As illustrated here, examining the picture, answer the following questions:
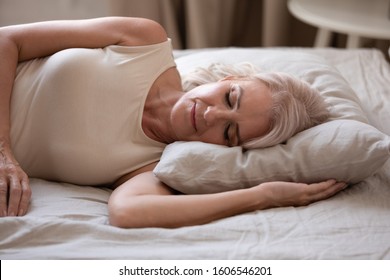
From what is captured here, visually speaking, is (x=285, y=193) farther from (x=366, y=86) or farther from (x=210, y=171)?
(x=366, y=86)

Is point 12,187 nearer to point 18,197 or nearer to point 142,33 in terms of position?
point 18,197

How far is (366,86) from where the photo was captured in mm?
1713

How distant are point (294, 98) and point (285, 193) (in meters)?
0.26

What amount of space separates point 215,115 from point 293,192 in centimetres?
25

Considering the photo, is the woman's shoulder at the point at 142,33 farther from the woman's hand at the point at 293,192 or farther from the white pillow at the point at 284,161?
the woman's hand at the point at 293,192

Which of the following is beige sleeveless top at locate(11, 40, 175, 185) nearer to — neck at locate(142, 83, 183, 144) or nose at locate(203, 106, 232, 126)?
neck at locate(142, 83, 183, 144)

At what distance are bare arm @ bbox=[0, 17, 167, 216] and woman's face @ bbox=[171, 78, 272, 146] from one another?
9.7 inches

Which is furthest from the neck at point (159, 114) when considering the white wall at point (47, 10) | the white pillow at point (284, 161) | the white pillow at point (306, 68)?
the white wall at point (47, 10)

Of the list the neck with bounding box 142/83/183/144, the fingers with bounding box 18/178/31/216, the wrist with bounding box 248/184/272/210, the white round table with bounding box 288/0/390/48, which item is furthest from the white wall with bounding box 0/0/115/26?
the wrist with bounding box 248/184/272/210

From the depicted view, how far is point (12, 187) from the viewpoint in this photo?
114 cm

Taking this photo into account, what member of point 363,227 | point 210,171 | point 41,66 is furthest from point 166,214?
point 41,66

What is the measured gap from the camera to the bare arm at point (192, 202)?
3.56ft

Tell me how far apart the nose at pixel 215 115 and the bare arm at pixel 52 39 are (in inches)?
11.3

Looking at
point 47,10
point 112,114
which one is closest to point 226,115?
point 112,114
